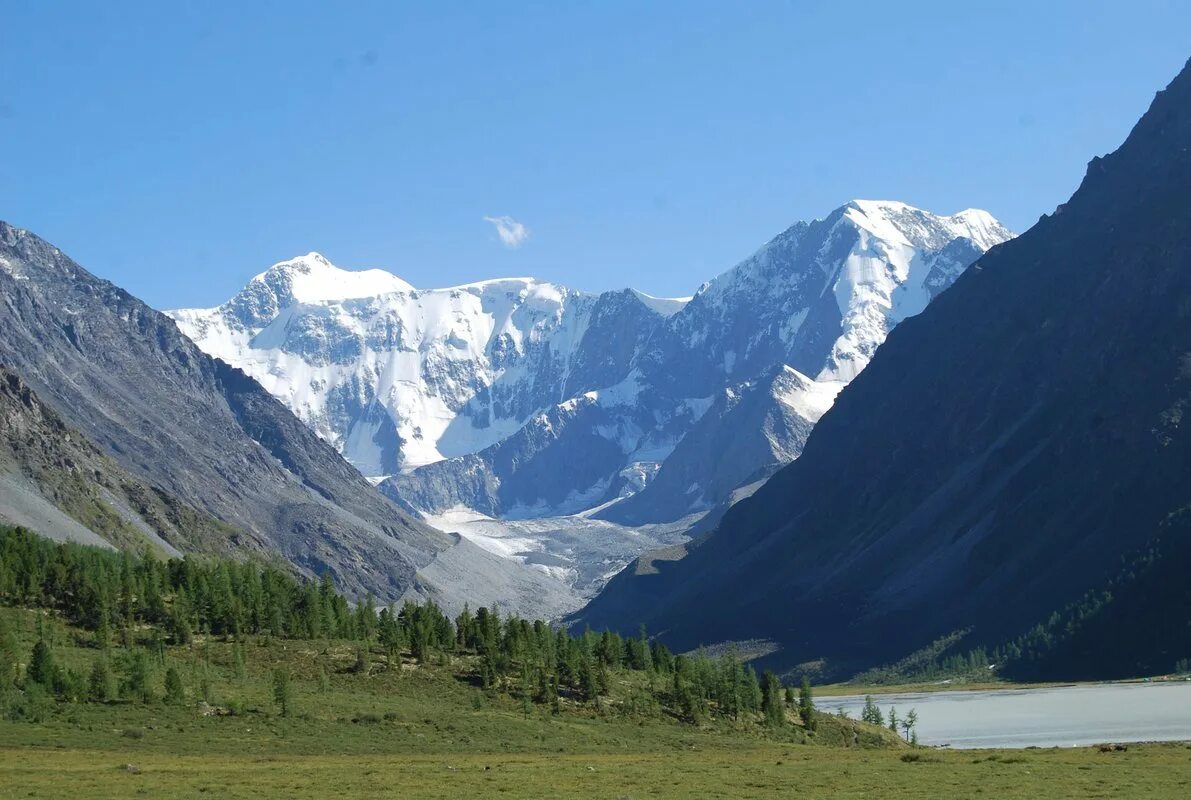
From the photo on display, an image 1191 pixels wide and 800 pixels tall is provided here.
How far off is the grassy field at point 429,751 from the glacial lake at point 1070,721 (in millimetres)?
14420

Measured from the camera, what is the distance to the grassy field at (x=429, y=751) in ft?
237

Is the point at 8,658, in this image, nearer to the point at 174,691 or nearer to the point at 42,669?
the point at 42,669

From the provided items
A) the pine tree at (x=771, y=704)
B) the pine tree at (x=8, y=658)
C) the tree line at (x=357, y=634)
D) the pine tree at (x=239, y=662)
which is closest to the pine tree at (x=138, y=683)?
the tree line at (x=357, y=634)

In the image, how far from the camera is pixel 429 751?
98.1m

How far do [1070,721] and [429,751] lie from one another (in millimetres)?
85203

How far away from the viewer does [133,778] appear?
7606cm

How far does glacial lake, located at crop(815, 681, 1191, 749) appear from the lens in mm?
132625

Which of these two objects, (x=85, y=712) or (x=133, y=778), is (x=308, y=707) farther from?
(x=133, y=778)

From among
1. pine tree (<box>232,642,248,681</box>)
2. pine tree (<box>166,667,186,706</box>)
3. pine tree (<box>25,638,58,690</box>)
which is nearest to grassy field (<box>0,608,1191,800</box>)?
pine tree (<box>232,642,248,681</box>)

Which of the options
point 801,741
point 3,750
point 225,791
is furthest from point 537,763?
point 801,741

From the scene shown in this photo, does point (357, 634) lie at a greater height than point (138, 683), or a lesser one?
greater

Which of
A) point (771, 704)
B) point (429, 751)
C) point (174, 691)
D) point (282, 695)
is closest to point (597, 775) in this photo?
point (429, 751)

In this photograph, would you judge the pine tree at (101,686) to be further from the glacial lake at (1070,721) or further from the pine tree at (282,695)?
the glacial lake at (1070,721)

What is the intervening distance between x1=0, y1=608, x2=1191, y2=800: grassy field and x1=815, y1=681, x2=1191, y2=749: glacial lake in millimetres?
14420
